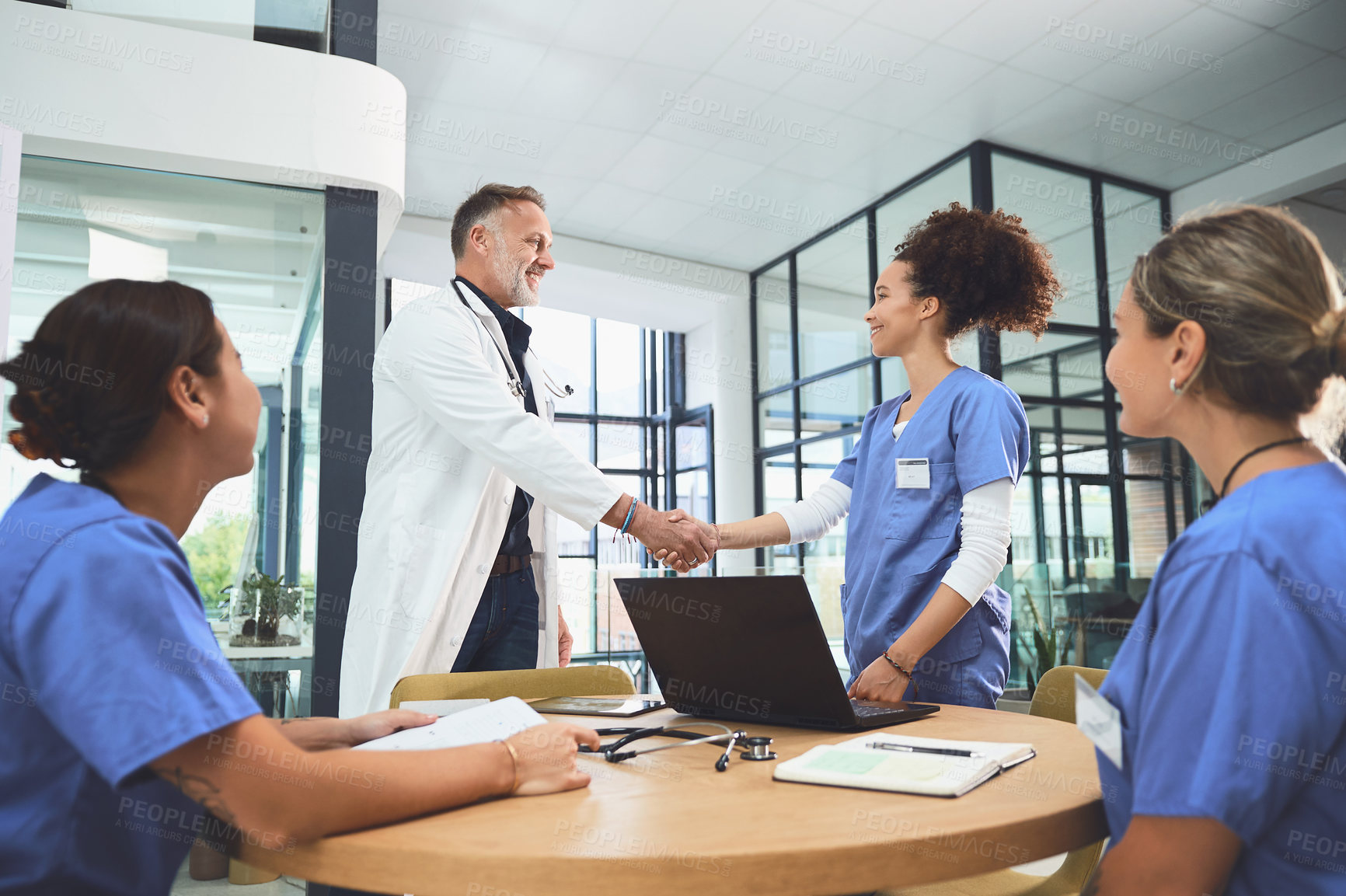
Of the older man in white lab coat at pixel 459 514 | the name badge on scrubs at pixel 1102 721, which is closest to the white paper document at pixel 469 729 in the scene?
the name badge on scrubs at pixel 1102 721

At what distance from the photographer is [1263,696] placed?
2.38 ft

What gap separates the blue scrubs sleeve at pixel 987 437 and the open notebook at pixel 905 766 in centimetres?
71

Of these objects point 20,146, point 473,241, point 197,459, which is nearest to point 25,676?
point 197,459

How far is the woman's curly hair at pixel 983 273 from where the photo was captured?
76.5 inches

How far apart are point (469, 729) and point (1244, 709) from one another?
0.76 metres

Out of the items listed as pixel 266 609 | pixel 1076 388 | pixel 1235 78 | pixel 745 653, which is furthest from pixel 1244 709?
pixel 1076 388

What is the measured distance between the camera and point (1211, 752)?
2.40ft

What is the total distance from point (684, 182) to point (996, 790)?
6.17 meters

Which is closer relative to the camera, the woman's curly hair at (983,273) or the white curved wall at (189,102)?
the woman's curly hair at (983,273)

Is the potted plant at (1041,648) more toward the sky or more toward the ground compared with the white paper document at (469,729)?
more toward the ground

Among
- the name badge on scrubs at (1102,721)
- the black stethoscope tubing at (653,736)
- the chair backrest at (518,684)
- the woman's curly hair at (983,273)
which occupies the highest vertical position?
the woman's curly hair at (983,273)

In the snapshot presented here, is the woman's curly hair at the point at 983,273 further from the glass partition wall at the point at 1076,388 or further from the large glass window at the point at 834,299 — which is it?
the large glass window at the point at 834,299

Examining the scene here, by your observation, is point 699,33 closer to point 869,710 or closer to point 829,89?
point 829,89

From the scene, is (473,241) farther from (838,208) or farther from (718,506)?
(718,506)
